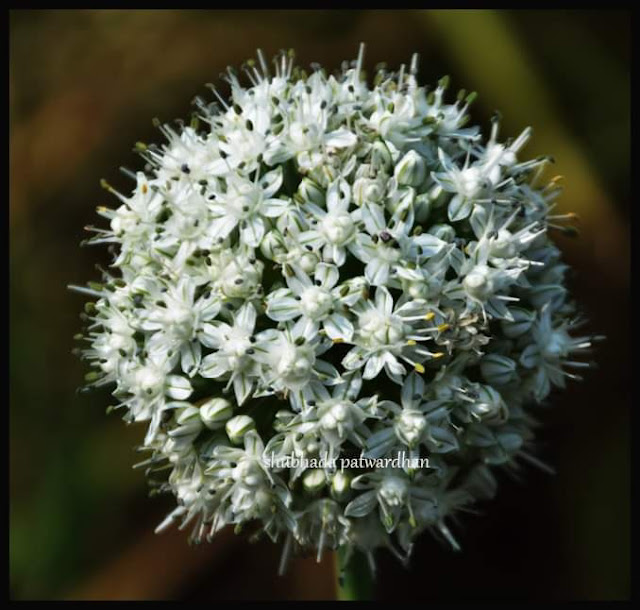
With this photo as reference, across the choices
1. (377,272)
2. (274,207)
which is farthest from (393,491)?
(274,207)

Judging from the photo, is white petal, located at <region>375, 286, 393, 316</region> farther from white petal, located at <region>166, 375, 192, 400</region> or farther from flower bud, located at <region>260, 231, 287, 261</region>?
white petal, located at <region>166, 375, 192, 400</region>

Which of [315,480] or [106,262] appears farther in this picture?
[106,262]

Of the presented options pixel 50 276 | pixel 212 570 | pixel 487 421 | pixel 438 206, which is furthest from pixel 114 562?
pixel 438 206

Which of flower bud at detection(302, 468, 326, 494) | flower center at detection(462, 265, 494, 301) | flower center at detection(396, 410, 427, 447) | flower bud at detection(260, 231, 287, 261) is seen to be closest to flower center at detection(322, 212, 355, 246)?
flower bud at detection(260, 231, 287, 261)

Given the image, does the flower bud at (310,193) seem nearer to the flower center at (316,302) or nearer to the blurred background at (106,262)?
the flower center at (316,302)

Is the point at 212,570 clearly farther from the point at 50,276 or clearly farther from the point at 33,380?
the point at 50,276

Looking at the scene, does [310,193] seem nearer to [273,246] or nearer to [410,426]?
[273,246]
